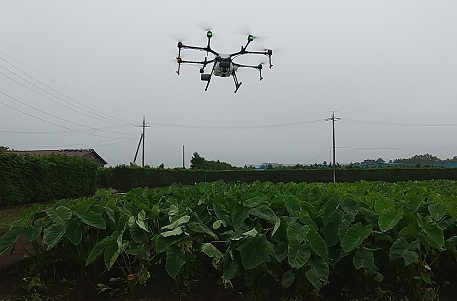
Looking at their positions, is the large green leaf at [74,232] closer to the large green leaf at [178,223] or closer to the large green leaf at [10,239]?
the large green leaf at [10,239]

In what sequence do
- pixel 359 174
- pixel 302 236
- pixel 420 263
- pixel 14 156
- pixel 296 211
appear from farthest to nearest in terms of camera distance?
pixel 359 174
pixel 14 156
pixel 296 211
pixel 420 263
pixel 302 236

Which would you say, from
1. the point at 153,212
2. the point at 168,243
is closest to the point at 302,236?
the point at 168,243

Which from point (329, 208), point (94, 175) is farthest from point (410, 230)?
point (94, 175)

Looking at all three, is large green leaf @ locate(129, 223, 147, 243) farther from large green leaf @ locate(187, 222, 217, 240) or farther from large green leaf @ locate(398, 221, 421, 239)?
large green leaf @ locate(398, 221, 421, 239)

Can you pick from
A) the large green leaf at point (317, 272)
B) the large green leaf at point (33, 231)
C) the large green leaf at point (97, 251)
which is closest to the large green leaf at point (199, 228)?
the large green leaf at point (97, 251)

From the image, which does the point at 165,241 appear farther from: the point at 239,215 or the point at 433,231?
the point at 433,231

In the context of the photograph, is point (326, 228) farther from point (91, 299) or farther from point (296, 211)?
point (91, 299)

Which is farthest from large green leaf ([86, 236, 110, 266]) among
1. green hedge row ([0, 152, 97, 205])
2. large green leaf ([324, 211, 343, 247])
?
green hedge row ([0, 152, 97, 205])
